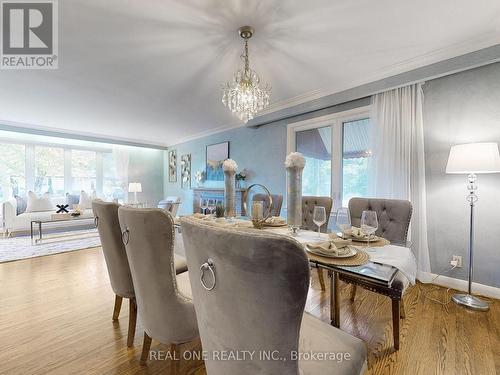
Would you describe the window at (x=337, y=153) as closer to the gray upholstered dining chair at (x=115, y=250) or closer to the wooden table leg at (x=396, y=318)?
the wooden table leg at (x=396, y=318)

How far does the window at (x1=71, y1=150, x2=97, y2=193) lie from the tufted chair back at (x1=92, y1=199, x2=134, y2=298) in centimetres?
616

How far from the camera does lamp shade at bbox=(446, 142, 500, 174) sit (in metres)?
1.87

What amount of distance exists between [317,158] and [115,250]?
3054mm

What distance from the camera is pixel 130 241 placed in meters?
1.13

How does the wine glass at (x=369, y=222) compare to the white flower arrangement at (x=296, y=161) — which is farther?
the white flower arrangement at (x=296, y=161)

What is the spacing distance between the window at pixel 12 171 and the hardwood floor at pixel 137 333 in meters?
4.18

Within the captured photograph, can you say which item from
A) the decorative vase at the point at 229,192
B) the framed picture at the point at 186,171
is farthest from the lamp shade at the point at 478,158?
the framed picture at the point at 186,171

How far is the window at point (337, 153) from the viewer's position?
3.12 metres

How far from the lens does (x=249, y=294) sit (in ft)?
1.90

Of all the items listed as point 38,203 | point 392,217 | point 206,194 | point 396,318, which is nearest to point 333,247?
point 396,318

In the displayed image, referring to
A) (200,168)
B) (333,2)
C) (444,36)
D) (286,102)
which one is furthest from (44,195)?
(444,36)

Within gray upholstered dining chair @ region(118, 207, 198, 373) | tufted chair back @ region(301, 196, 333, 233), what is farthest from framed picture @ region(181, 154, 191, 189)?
gray upholstered dining chair @ region(118, 207, 198, 373)

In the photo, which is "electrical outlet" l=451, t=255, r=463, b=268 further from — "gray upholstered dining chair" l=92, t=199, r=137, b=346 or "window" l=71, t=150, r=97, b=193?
"window" l=71, t=150, r=97, b=193

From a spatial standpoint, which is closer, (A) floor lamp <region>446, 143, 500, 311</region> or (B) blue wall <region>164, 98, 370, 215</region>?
(A) floor lamp <region>446, 143, 500, 311</region>
